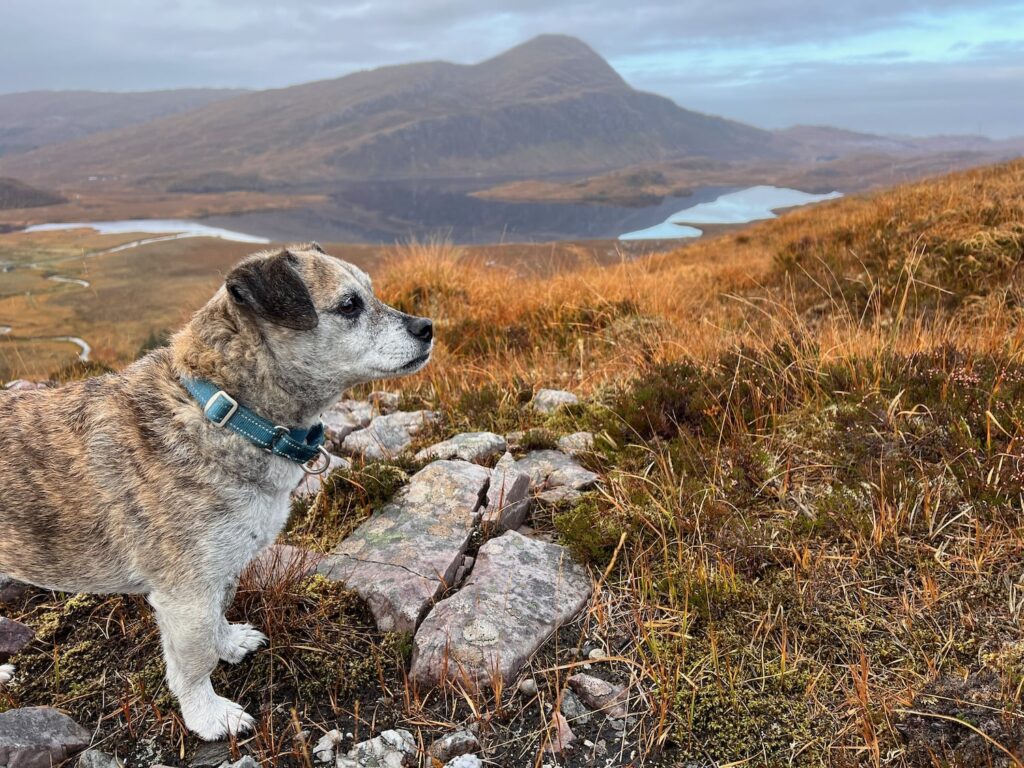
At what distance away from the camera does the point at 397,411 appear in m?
8.05

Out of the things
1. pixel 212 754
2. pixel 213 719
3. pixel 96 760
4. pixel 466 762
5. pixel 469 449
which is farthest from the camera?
pixel 469 449

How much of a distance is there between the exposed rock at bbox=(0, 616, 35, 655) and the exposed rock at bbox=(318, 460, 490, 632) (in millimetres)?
1998

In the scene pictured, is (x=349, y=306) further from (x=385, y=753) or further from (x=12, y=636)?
(x=12, y=636)

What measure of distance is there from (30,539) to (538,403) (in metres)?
5.15

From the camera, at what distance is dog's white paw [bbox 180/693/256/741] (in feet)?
12.0

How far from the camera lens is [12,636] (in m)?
4.22

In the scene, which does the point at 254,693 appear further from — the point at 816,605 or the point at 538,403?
the point at 538,403

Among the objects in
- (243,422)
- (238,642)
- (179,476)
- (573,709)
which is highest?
(243,422)

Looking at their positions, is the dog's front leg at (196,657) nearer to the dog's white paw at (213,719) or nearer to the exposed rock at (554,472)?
the dog's white paw at (213,719)

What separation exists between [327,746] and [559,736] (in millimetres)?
1338

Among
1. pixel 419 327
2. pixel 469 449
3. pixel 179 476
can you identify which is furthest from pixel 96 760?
pixel 469 449

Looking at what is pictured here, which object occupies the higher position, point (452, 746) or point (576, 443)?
point (576, 443)

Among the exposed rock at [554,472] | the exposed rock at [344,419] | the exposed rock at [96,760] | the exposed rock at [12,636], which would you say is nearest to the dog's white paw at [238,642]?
the exposed rock at [96,760]

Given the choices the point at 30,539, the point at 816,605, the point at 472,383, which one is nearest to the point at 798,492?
the point at 816,605
